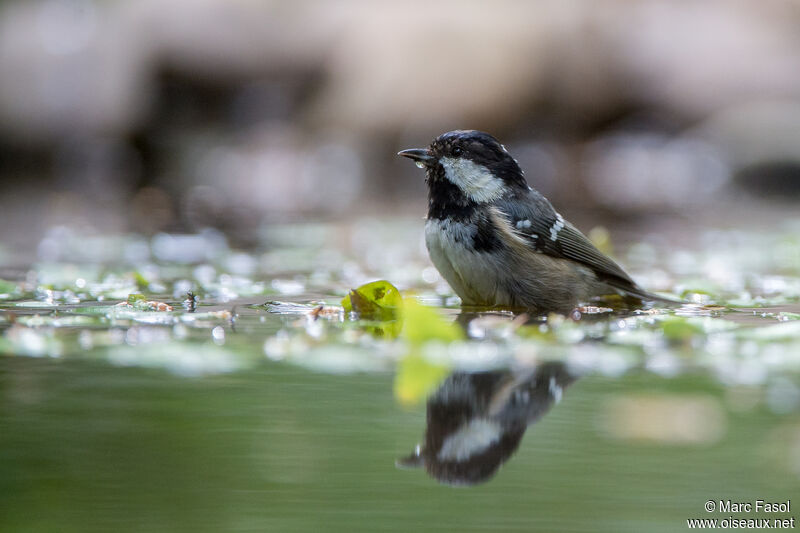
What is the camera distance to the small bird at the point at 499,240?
529cm

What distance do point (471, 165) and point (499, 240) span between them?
21.1 inches

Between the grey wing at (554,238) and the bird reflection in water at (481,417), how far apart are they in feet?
5.54

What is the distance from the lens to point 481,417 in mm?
3201

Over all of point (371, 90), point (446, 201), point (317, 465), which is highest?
point (371, 90)

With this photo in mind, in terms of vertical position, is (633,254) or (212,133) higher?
(212,133)

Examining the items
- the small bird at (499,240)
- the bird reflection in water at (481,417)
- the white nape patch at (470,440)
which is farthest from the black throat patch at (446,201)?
the white nape patch at (470,440)

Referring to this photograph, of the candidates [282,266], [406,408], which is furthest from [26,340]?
[282,266]

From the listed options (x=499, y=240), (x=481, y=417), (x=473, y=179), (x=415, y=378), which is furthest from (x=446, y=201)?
(x=481, y=417)

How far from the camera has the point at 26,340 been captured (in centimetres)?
431

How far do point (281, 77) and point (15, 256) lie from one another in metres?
10.3

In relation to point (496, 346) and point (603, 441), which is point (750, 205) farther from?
point (603, 441)

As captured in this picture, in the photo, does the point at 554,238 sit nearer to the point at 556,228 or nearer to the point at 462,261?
the point at 556,228

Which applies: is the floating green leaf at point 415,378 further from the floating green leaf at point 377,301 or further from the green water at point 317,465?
the floating green leaf at point 377,301

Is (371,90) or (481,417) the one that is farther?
(371,90)
